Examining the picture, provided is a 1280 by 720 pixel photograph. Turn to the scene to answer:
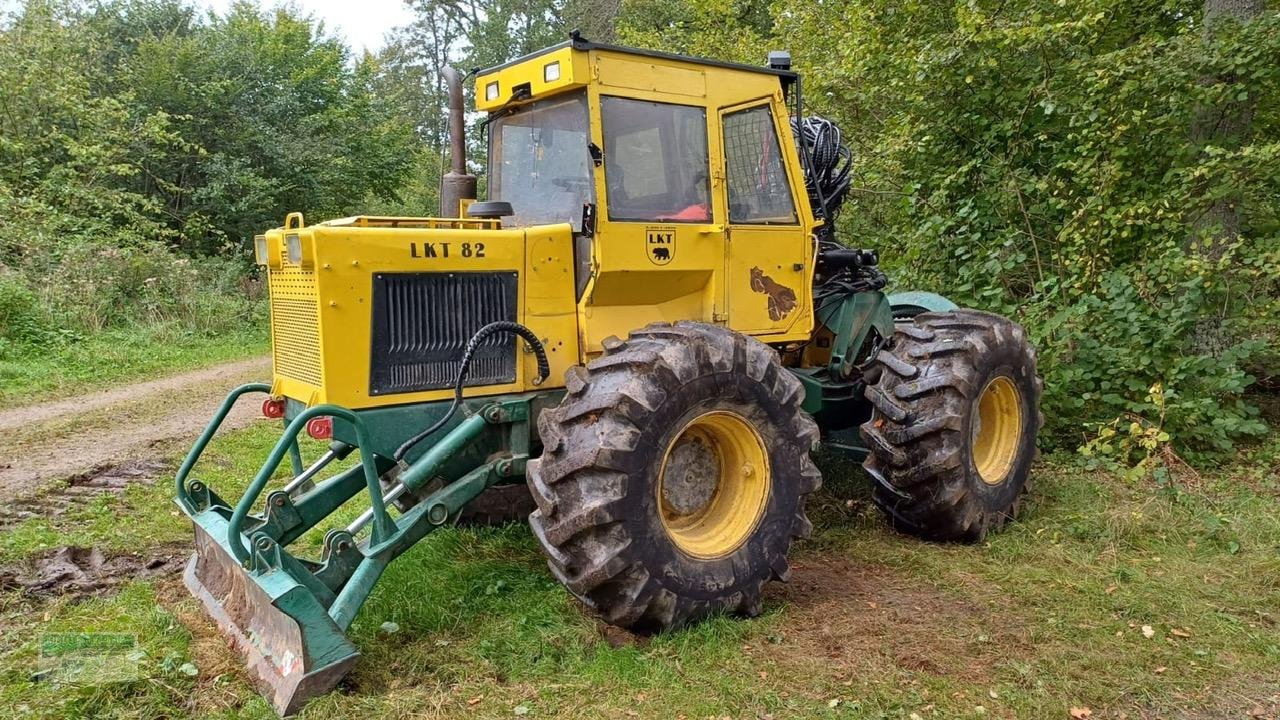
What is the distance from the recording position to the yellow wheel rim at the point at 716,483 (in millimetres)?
4324

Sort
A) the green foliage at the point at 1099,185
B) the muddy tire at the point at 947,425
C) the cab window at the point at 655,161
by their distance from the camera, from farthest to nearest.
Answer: the green foliage at the point at 1099,185
the muddy tire at the point at 947,425
the cab window at the point at 655,161

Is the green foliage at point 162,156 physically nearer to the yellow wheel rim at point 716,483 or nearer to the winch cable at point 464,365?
the winch cable at point 464,365

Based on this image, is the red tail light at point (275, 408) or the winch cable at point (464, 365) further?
the red tail light at point (275, 408)

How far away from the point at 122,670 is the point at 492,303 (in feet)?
7.01

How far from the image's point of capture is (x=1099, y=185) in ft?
23.2

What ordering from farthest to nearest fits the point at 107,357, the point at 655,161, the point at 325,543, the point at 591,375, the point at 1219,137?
1. the point at 107,357
2. the point at 1219,137
3. the point at 655,161
4. the point at 591,375
5. the point at 325,543

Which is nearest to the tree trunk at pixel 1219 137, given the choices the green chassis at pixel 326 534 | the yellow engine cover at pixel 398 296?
the yellow engine cover at pixel 398 296

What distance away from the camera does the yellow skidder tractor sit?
381 cm

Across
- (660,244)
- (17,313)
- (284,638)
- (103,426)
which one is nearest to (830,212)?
(660,244)

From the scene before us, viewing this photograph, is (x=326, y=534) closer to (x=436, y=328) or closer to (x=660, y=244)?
(x=436, y=328)

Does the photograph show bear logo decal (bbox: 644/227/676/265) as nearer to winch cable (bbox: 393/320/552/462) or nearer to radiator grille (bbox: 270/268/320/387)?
winch cable (bbox: 393/320/552/462)

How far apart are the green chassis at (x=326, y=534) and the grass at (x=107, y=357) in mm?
7107

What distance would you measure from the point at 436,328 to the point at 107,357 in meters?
10.0

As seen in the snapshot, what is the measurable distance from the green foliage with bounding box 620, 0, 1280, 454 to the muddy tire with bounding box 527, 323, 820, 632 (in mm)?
3599
